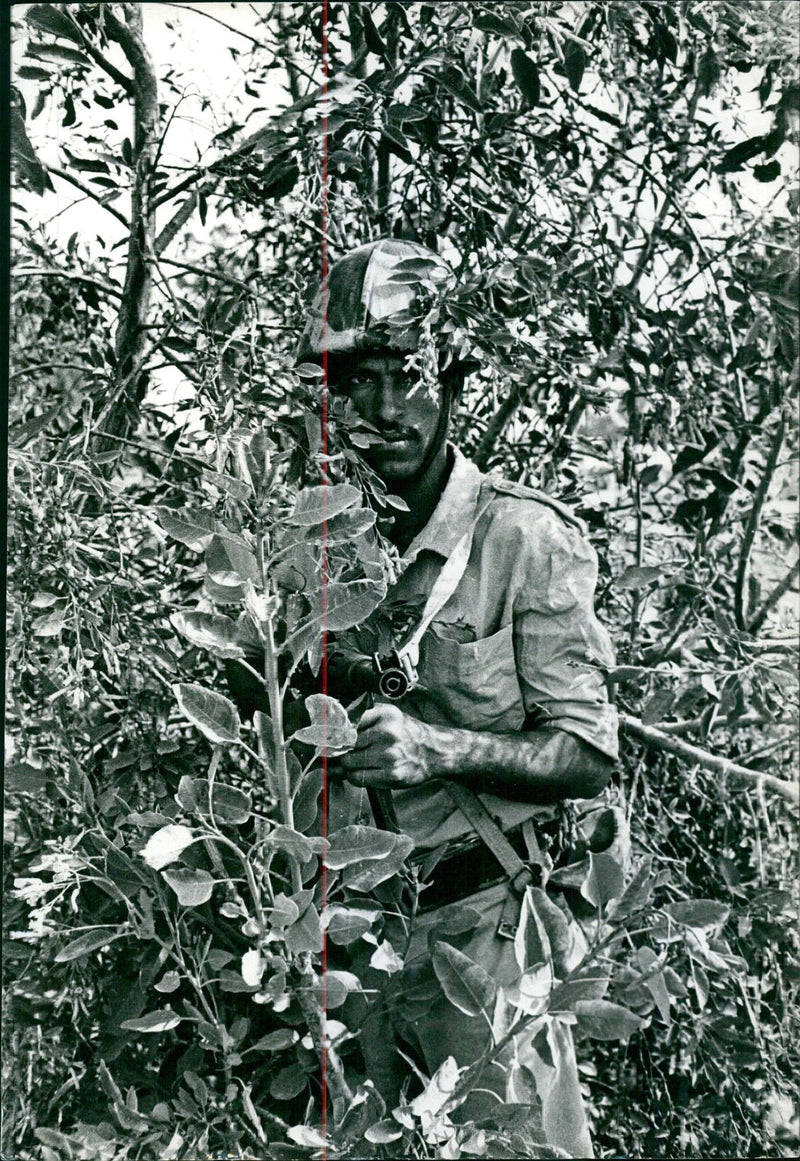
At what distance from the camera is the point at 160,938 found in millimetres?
1664

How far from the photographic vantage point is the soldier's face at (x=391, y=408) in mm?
1717

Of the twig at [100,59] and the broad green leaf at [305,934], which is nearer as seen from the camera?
the broad green leaf at [305,934]

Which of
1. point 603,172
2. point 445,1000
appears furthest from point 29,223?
point 445,1000

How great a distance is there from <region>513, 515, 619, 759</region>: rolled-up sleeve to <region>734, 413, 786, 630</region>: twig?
0.22 m

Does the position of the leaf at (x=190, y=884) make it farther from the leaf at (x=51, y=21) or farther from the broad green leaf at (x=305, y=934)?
the leaf at (x=51, y=21)

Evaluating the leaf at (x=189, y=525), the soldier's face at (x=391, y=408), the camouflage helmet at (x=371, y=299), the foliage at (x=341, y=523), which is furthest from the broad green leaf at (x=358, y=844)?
the camouflage helmet at (x=371, y=299)

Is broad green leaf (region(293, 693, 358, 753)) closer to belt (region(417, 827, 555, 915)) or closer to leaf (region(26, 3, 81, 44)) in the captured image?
belt (region(417, 827, 555, 915))

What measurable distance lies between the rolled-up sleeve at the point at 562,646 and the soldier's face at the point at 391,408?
0.18 meters

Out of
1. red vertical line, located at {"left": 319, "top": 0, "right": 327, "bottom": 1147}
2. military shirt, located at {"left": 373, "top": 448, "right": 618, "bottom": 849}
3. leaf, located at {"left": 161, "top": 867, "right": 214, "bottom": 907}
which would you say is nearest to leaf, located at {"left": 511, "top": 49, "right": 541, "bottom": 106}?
red vertical line, located at {"left": 319, "top": 0, "right": 327, "bottom": 1147}

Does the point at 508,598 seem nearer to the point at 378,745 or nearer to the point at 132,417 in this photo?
the point at 378,745

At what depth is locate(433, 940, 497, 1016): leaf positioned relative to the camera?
150 centimetres

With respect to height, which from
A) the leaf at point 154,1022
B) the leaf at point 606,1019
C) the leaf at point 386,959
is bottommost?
the leaf at point 154,1022

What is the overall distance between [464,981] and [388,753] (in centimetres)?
26

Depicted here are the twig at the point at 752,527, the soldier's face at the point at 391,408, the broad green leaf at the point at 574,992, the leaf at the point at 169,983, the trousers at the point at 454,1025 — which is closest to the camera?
the broad green leaf at the point at 574,992
